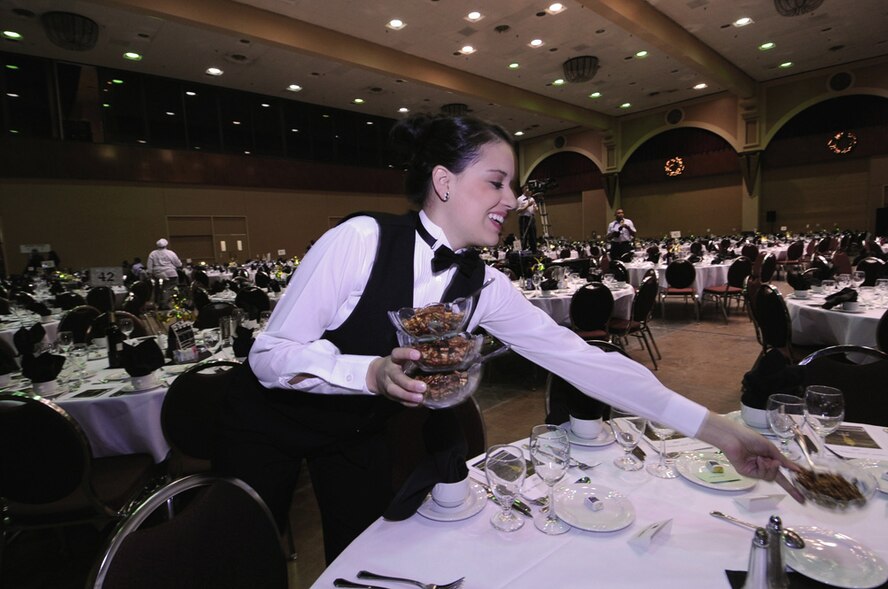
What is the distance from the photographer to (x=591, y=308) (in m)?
4.51

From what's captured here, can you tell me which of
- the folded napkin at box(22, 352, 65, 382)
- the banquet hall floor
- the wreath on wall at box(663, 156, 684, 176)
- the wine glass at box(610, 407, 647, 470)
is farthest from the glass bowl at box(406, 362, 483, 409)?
the wreath on wall at box(663, 156, 684, 176)

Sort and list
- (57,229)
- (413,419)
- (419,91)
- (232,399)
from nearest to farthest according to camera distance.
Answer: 1. (232,399)
2. (413,419)
3. (57,229)
4. (419,91)

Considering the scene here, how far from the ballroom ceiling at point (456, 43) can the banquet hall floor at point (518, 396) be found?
18.1 feet

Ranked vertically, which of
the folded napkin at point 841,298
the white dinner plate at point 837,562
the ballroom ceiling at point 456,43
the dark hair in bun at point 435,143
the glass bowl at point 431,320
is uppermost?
the ballroom ceiling at point 456,43

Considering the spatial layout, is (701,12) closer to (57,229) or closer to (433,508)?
(433,508)

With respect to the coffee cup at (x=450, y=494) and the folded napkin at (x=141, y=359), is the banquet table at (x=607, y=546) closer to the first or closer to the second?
the coffee cup at (x=450, y=494)

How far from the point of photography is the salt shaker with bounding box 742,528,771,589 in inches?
28.0

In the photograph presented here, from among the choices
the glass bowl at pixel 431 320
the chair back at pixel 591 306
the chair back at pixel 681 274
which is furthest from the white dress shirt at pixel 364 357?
the chair back at pixel 681 274

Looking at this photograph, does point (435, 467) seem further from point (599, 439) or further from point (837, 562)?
point (837, 562)

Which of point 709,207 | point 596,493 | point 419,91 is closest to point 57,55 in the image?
point 419,91

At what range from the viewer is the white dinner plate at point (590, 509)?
3.31 ft

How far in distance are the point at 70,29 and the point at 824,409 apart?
36.3 feet

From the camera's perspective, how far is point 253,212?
15.4 metres

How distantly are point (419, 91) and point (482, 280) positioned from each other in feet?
44.3
